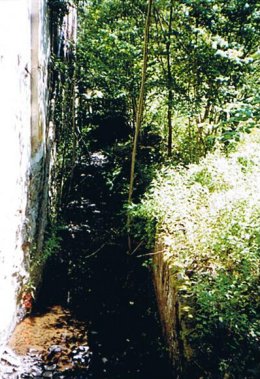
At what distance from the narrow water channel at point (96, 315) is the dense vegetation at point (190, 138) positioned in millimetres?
543

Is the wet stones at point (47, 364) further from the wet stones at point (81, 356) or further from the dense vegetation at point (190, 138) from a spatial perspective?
the dense vegetation at point (190, 138)

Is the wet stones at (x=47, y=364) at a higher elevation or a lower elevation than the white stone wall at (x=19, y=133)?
lower

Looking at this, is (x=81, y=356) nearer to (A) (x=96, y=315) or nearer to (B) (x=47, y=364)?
(B) (x=47, y=364)

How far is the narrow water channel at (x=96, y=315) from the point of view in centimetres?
402

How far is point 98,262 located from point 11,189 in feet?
8.51

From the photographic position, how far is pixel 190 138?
7414 millimetres

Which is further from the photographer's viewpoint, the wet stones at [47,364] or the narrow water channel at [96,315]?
the narrow water channel at [96,315]

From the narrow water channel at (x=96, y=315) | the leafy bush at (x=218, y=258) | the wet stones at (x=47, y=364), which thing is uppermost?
the leafy bush at (x=218, y=258)

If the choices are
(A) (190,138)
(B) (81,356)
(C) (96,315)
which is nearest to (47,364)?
(B) (81,356)

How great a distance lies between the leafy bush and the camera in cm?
260

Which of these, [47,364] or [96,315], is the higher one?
[96,315]

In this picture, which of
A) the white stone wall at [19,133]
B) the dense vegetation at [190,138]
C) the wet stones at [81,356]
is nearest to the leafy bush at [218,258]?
the dense vegetation at [190,138]

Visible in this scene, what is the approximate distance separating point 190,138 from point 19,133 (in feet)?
13.2

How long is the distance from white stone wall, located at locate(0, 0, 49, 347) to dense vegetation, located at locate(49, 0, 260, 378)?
4.16 ft
